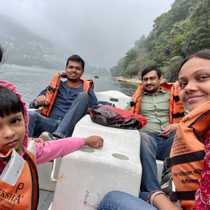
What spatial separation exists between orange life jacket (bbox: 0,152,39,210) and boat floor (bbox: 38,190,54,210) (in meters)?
0.73

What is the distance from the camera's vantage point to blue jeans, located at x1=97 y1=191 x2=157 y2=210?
1105 mm

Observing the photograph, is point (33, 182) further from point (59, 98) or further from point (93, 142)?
point (59, 98)

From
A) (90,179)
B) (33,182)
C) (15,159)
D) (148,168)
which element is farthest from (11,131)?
(148,168)

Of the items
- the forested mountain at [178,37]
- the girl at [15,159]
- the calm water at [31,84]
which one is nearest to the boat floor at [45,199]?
the girl at [15,159]

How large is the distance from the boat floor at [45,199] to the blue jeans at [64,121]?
42 centimetres

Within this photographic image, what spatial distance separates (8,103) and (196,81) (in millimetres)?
734

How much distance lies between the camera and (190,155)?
0.92m

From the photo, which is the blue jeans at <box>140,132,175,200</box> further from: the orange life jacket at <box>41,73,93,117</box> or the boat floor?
the orange life jacket at <box>41,73,93,117</box>

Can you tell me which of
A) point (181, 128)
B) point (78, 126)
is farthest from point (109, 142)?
point (181, 128)

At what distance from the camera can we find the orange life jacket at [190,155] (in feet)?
2.95

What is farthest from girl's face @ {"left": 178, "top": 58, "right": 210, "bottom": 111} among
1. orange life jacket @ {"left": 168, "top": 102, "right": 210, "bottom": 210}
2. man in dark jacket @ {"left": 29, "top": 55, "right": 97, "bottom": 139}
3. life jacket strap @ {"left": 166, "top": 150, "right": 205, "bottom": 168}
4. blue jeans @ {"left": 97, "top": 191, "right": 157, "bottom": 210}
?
man in dark jacket @ {"left": 29, "top": 55, "right": 97, "bottom": 139}

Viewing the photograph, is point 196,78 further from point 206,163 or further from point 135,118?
point 135,118

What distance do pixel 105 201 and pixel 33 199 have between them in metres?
0.32

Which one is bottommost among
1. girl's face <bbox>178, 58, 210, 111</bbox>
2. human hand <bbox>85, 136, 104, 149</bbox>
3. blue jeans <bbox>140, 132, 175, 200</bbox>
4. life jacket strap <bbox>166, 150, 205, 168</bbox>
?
blue jeans <bbox>140, 132, 175, 200</bbox>
